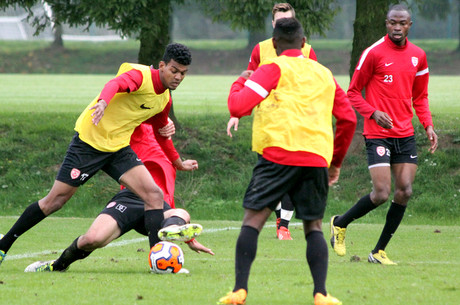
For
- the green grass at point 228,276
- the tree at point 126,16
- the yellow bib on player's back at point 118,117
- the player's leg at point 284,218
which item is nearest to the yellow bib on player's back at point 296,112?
the green grass at point 228,276

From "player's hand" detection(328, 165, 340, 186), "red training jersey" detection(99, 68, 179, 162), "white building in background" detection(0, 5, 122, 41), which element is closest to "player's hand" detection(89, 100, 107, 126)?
"red training jersey" detection(99, 68, 179, 162)

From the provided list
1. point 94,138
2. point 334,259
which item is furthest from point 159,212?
point 334,259

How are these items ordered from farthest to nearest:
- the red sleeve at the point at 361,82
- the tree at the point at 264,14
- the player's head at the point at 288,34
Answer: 1. the tree at the point at 264,14
2. the red sleeve at the point at 361,82
3. the player's head at the point at 288,34

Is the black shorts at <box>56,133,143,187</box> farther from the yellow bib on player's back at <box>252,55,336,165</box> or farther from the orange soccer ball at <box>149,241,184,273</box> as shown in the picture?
the yellow bib on player's back at <box>252,55,336,165</box>

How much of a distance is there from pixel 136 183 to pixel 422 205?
7.69 m

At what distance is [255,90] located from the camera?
5.05 meters

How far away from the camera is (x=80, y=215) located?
1370 cm

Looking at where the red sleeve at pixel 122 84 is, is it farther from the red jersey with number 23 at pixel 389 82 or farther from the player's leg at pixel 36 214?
the red jersey with number 23 at pixel 389 82

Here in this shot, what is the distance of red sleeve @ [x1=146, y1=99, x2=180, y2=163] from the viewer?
746 cm

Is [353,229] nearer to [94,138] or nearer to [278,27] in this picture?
[94,138]

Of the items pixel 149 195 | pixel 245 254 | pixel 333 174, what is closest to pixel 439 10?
pixel 149 195

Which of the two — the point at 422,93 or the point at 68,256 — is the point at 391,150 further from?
the point at 68,256

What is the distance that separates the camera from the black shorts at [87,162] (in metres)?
7.05

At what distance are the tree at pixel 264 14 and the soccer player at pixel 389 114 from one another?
6.57 metres
